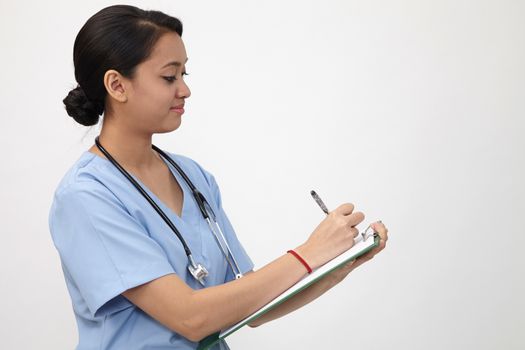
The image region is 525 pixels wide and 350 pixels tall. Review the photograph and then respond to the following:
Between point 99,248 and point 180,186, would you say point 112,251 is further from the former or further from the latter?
point 180,186

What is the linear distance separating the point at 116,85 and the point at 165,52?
0.10m

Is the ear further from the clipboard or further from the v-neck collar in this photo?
the clipboard

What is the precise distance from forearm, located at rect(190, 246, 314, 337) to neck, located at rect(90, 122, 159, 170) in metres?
0.30

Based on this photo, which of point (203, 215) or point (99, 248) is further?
point (203, 215)

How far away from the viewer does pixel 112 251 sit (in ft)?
3.87

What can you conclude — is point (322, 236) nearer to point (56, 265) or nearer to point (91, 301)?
point (91, 301)

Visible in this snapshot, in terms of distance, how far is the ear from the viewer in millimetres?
1262

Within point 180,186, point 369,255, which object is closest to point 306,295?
point 369,255

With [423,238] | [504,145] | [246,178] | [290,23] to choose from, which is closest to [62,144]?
[246,178]

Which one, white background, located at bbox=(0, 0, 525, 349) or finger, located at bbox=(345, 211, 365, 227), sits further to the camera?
white background, located at bbox=(0, 0, 525, 349)

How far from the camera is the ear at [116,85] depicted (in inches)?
49.7

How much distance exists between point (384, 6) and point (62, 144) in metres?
1.08

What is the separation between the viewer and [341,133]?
7.87 feet

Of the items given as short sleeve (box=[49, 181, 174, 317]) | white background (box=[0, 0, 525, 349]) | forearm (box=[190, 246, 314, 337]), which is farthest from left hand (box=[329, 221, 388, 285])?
white background (box=[0, 0, 525, 349])
